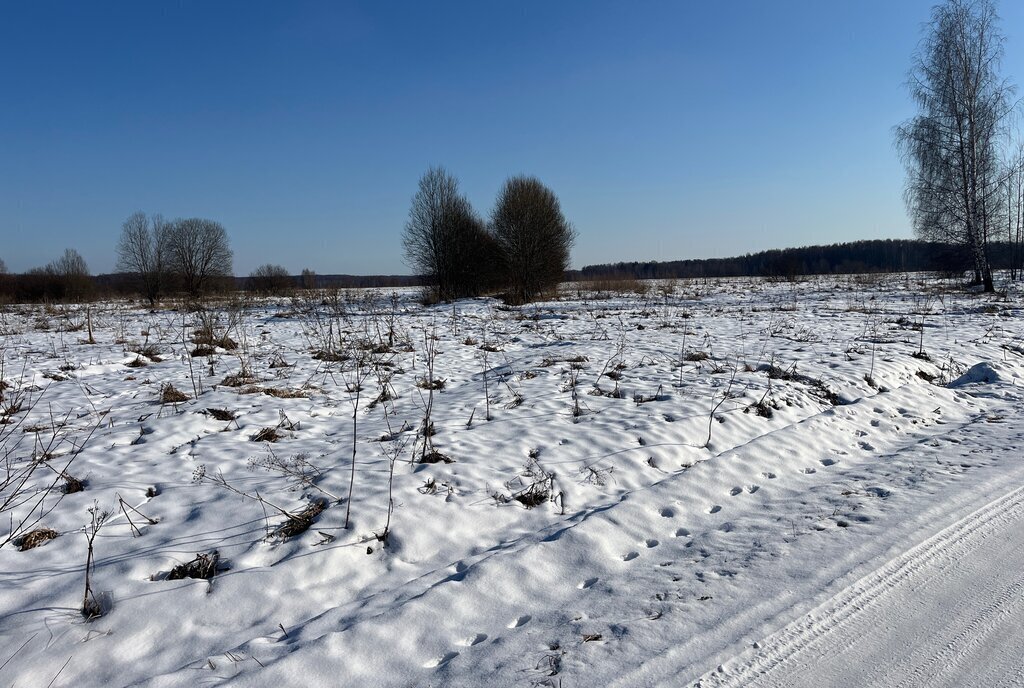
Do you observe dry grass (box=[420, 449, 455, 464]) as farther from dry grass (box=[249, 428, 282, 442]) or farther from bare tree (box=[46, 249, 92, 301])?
bare tree (box=[46, 249, 92, 301])

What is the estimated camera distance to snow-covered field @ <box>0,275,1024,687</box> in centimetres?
234

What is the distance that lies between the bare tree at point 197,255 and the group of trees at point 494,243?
19.9m

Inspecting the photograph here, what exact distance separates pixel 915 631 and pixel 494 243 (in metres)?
27.3

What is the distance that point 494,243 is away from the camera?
2877 centimetres

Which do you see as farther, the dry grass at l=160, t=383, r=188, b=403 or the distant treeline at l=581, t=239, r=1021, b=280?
the distant treeline at l=581, t=239, r=1021, b=280

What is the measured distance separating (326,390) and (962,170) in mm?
25654

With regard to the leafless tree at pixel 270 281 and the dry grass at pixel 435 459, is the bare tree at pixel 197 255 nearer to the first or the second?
the leafless tree at pixel 270 281

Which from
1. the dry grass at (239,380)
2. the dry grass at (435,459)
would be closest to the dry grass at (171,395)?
the dry grass at (239,380)

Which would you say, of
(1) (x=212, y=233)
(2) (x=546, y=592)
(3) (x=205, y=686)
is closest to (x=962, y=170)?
(2) (x=546, y=592)

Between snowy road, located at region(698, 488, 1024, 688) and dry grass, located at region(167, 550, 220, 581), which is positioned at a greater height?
dry grass, located at region(167, 550, 220, 581)

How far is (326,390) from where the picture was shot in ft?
21.8

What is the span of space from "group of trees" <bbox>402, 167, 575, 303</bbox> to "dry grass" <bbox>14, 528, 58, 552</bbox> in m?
22.7

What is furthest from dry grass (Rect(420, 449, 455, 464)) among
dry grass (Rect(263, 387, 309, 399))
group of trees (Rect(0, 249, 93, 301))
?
group of trees (Rect(0, 249, 93, 301))

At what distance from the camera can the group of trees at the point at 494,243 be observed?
27.0 meters
